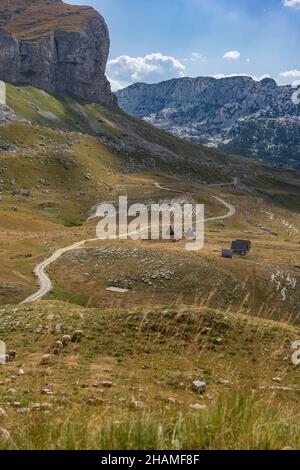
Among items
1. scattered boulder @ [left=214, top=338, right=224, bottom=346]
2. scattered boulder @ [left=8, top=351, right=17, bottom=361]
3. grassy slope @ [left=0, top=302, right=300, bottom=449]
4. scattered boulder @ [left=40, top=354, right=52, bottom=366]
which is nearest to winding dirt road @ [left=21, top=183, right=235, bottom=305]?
grassy slope @ [left=0, top=302, right=300, bottom=449]

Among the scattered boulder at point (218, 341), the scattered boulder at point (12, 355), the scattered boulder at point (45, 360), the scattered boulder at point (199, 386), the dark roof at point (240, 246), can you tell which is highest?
the scattered boulder at point (199, 386)

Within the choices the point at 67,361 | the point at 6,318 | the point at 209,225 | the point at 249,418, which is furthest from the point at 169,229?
Answer: the point at 249,418

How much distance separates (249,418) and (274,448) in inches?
25.5

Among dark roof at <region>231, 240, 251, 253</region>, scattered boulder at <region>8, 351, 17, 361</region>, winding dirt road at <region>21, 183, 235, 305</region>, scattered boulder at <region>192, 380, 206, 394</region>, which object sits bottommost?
winding dirt road at <region>21, 183, 235, 305</region>

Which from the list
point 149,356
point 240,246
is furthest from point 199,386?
point 240,246

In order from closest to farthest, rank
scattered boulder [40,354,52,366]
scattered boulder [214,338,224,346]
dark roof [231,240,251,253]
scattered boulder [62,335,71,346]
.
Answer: scattered boulder [40,354,52,366] → scattered boulder [62,335,71,346] → scattered boulder [214,338,224,346] → dark roof [231,240,251,253]

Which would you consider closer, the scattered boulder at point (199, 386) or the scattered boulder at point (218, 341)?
the scattered boulder at point (199, 386)

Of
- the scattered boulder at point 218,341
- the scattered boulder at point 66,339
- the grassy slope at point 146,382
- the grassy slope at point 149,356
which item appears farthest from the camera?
the scattered boulder at point 218,341

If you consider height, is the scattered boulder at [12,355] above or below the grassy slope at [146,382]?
below

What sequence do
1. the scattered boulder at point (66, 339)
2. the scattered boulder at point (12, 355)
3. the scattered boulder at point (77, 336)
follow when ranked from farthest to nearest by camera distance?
the scattered boulder at point (77, 336), the scattered boulder at point (66, 339), the scattered boulder at point (12, 355)

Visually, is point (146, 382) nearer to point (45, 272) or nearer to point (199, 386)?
point (199, 386)

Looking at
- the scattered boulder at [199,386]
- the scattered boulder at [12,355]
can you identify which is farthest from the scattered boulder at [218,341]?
the scattered boulder at [12,355]

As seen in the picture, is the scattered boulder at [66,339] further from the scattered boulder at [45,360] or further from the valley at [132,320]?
the scattered boulder at [45,360]

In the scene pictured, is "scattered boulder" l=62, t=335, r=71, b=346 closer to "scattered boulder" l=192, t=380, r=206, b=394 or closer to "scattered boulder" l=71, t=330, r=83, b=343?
"scattered boulder" l=71, t=330, r=83, b=343
